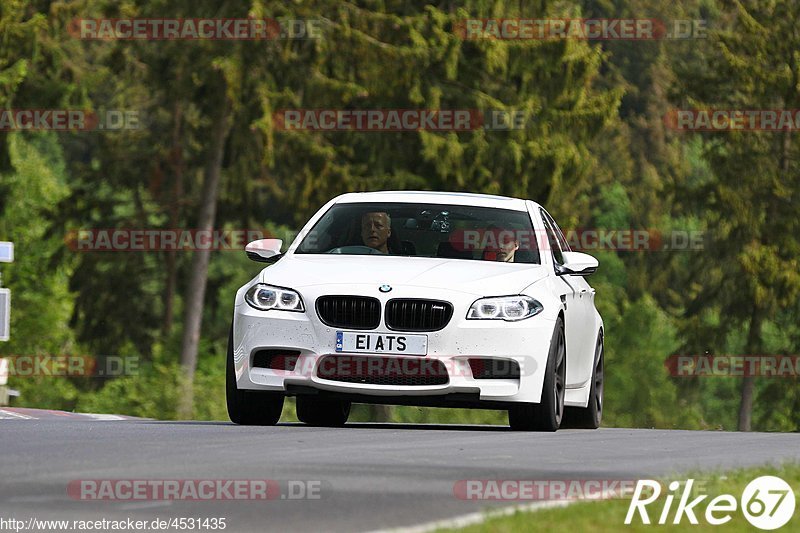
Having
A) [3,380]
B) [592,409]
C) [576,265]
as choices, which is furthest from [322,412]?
[3,380]

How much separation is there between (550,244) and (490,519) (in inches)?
307

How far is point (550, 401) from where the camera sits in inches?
563

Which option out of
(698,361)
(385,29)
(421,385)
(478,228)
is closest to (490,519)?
(421,385)

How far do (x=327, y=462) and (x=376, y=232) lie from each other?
4616 millimetres

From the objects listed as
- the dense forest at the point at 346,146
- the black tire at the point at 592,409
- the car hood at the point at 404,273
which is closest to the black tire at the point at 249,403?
the car hood at the point at 404,273

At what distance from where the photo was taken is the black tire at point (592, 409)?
16.7 m

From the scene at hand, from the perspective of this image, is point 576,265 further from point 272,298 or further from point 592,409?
point 272,298

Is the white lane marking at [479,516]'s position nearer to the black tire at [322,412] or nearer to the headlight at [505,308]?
the headlight at [505,308]

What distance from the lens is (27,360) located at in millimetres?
61781

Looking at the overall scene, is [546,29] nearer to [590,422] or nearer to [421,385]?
[590,422]

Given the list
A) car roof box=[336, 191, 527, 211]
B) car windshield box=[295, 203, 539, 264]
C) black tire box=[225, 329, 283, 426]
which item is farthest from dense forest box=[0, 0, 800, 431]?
black tire box=[225, 329, 283, 426]

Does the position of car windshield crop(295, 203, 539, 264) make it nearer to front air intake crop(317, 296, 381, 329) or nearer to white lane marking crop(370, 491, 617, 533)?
front air intake crop(317, 296, 381, 329)

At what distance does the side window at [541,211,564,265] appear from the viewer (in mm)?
15828

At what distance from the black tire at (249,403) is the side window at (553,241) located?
8.50 ft
